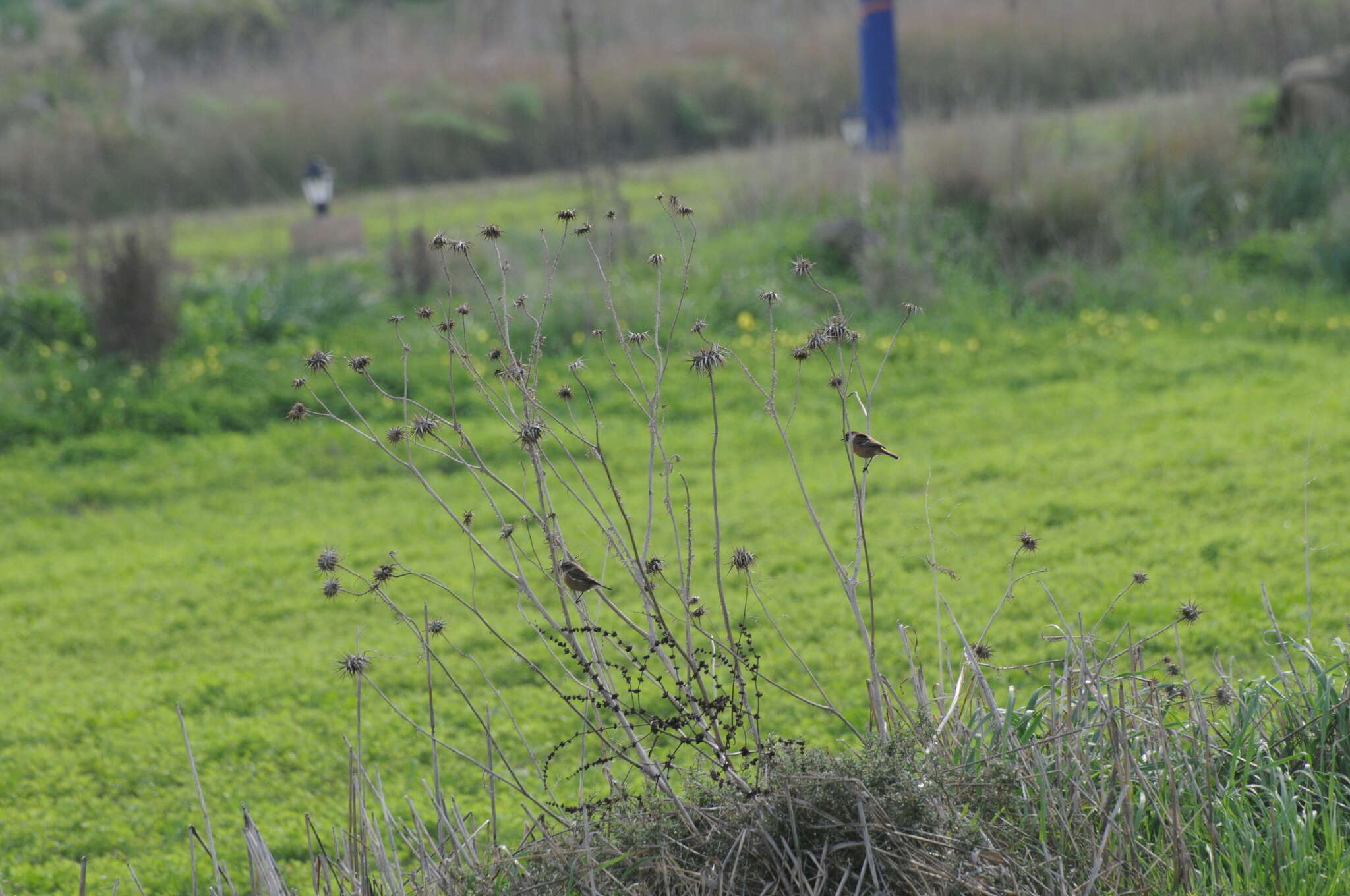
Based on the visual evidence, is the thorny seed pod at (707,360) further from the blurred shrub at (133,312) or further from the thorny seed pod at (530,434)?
the blurred shrub at (133,312)

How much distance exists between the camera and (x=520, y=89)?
18422 millimetres

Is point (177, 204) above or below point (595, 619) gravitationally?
above

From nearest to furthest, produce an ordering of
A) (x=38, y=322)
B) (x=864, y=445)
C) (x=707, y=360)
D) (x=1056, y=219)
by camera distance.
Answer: (x=707, y=360) → (x=864, y=445) → (x=38, y=322) → (x=1056, y=219)

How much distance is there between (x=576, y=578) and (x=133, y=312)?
751cm

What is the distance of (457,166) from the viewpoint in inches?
688

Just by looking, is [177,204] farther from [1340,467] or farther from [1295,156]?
[1340,467]

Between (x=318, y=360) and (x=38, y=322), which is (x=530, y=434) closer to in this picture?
(x=318, y=360)

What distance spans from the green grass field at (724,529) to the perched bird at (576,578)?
80cm

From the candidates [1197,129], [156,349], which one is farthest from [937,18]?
[156,349]

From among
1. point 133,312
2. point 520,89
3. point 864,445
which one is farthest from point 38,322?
point 520,89

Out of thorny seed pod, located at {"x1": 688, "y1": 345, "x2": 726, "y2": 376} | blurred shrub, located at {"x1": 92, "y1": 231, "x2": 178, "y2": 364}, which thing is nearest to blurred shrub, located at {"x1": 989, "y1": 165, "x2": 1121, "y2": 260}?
blurred shrub, located at {"x1": 92, "y1": 231, "x2": 178, "y2": 364}

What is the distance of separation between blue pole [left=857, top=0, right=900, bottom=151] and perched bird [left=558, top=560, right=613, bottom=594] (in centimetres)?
1023

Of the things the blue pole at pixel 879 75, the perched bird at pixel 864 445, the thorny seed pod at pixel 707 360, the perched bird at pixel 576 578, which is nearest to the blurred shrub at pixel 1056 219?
the blue pole at pixel 879 75

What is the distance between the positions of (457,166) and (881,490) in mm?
12389
